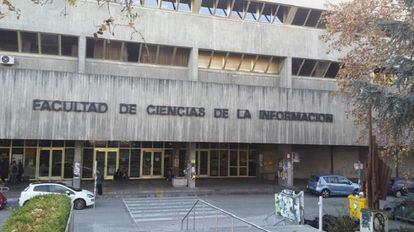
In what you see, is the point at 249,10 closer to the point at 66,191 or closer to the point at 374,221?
the point at 66,191

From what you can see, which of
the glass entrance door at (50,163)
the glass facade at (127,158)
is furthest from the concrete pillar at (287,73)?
the glass entrance door at (50,163)

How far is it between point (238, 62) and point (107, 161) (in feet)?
39.6

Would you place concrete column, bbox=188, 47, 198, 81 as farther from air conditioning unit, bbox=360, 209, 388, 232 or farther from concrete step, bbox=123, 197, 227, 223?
air conditioning unit, bbox=360, 209, 388, 232

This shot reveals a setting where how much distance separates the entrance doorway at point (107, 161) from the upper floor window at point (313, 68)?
14.7 m

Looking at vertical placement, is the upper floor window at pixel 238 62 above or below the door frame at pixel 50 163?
above

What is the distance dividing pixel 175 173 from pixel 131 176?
3333mm

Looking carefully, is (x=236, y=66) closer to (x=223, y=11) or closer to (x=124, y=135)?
(x=223, y=11)

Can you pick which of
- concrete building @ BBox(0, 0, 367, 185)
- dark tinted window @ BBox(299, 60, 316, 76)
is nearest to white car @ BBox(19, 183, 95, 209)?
concrete building @ BBox(0, 0, 367, 185)

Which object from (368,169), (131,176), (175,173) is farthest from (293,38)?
(368,169)

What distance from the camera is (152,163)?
35.4 metres

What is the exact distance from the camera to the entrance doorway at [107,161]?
33562 millimetres

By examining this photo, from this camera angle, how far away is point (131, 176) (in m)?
34.6

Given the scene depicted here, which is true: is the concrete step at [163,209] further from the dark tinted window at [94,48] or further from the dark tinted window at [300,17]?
the dark tinted window at [300,17]

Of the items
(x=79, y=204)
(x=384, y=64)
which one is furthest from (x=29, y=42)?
(x=384, y=64)
